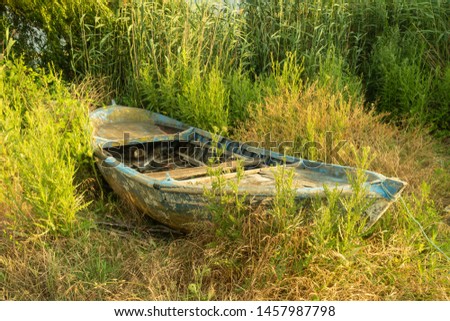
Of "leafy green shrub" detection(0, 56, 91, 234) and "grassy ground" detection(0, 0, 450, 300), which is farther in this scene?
"leafy green shrub" detection(0, 56, 91, 234)

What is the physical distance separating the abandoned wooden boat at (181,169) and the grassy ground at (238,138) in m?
0.15

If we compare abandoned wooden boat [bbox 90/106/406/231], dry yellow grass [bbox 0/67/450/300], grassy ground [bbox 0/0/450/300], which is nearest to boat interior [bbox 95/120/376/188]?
abandoned wooden boat [bbox 90/106/406/231]

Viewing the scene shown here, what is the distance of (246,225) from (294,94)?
2.67 metres

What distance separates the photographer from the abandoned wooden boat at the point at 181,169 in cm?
371

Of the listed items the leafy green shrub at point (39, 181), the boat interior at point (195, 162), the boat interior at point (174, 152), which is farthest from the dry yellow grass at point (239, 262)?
the boat interior at point (174, 152)

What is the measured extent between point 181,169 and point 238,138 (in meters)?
1.38

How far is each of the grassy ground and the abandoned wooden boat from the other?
0.15m

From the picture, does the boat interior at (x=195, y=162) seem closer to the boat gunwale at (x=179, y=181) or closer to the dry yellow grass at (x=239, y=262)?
the boat gunwale at (x=179, y=181)

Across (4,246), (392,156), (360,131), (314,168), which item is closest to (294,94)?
(360,131)

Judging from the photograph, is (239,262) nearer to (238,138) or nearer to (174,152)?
(174,152)

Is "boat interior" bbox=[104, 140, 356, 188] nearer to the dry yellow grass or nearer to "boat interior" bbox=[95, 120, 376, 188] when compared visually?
"boat interior" bbox=[95, 120, 376, 188]

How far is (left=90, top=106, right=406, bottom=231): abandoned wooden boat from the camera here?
371cm

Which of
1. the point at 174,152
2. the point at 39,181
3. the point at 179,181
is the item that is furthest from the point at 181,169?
the point at 39,181
